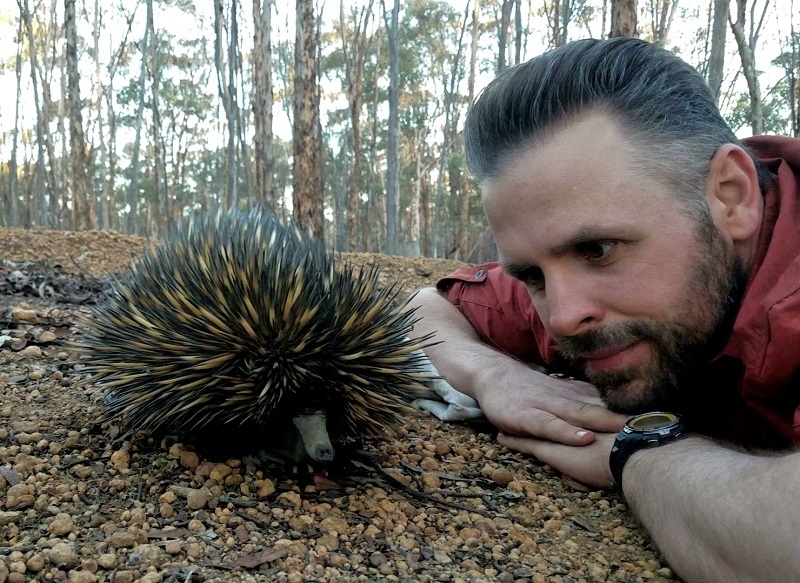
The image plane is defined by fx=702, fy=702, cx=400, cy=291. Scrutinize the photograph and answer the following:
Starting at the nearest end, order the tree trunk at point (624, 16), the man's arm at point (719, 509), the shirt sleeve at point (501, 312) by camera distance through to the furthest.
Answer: the man's arm at point (719, 509), the shirt sleeve at point (501, 312), the tree trunk at point (624, 16)

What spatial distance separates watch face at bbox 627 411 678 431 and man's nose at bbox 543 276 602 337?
1.18 feet

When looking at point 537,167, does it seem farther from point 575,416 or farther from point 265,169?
point 265,169

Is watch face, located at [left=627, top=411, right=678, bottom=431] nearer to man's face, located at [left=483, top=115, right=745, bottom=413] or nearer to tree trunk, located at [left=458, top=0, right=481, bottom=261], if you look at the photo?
man's face, located at [left=483, top=115, right=745, bottom=413]

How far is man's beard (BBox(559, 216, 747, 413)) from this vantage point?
1.86 metres

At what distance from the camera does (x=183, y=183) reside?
3616cm

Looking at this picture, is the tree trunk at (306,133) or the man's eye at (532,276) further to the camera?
the tree trunk at (306,133)

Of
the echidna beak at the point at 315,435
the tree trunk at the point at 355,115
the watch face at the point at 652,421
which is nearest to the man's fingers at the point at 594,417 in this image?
the watch face at the point at 652,421

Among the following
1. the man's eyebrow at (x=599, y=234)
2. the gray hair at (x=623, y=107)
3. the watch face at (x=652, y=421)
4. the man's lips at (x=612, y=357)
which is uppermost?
the gray hair at (x=623, y=107)

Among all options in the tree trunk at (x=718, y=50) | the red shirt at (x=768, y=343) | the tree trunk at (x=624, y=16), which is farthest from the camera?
the tree trunk at (x=718, y=50)

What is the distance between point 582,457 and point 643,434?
35 centimetres

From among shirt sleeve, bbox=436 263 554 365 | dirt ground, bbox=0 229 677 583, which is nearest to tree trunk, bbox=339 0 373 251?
shirt sleeve, bbox=436 263 554 365

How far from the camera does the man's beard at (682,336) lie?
186 cm

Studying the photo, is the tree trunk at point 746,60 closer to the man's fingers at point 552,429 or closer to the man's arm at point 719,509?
the man's fingers at point 552,429

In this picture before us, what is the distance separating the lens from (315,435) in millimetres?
2057
